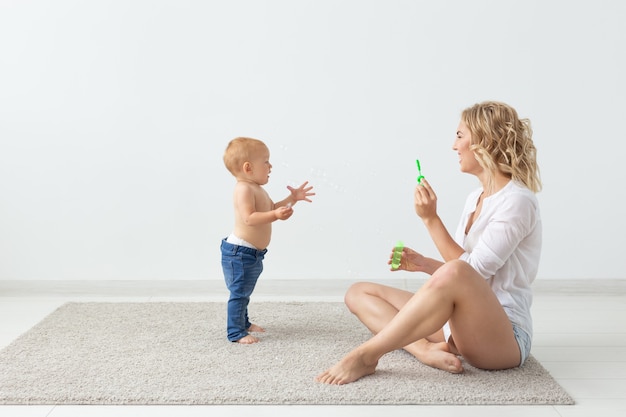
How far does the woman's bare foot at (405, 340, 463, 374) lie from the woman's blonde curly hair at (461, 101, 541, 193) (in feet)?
1.63

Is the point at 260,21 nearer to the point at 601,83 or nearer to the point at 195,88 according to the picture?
the point at 195,88

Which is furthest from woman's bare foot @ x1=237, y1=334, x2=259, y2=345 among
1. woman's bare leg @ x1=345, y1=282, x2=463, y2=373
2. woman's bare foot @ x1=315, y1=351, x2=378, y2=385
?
woman's bare foot @ x1=315, y1=351, x2=378, y2=385

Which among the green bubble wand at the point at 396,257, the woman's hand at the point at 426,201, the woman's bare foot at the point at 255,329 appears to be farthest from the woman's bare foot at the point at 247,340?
the woman's hand at the point at 426,201

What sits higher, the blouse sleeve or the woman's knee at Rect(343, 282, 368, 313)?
the blouse sleeve

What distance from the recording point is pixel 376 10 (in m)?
3.59

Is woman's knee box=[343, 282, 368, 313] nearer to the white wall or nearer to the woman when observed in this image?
the woman

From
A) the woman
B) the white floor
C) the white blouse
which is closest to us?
the white floor

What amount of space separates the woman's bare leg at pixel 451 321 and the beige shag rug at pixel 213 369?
61mm

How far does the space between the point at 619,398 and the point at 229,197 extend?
1.93m

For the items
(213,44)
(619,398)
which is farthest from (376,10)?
(619,398)

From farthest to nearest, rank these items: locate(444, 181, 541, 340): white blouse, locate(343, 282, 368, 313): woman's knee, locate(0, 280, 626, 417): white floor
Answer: locate(343, 282, 368, 313): woman's knee, locate(444, 181, 541, 340): white blouse, locate(0, 280, 626, 417): white floor

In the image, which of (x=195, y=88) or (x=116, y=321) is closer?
(x=116, y=321)

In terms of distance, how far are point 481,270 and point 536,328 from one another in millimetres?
849

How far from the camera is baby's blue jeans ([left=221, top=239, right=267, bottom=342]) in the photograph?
2.71 metres
